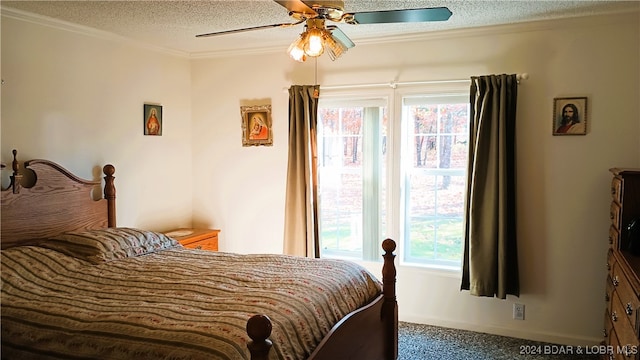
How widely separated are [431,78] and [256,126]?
5.25 ft

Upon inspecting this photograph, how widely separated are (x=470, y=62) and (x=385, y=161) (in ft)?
3.30

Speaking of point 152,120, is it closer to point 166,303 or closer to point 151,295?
point 151,295

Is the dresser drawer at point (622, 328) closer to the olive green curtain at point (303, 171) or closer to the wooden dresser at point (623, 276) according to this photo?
the wooden dresser at point (623, 276)

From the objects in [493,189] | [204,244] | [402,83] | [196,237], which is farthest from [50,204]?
[493,189]

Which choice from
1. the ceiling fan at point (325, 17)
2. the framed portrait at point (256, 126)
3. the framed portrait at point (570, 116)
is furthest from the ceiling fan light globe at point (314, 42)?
the framed portrait at point (256, 126)

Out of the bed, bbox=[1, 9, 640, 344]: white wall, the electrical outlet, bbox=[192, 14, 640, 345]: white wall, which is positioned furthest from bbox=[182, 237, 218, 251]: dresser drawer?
the electrical outlet

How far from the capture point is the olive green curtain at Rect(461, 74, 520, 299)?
11.8 ft

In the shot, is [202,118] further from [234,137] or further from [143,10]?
[143,10]

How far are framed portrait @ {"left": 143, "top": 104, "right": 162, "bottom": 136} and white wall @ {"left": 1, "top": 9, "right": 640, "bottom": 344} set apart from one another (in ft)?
0.25

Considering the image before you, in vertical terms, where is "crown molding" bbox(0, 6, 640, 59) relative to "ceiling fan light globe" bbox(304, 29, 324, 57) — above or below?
above

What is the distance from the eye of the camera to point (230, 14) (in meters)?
3.27

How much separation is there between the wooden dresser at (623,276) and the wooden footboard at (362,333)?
1.17m

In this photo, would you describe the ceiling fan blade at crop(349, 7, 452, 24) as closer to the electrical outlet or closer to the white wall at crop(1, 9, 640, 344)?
the white wall at crop(1, 9, 640, 344)

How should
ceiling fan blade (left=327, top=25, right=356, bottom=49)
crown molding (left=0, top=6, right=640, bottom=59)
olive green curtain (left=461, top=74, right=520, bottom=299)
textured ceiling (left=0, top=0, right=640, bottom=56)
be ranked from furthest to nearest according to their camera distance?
olive green curtain (left=461, top=74, right=520, bottom=299)
crown molding (left=0, top=6, right=640, bottom=59)
textured ceiling (left=0, top=0, right=640, bottom=56)
ceiling fan blade (left=327, top=25, right=356, bottom=49)
